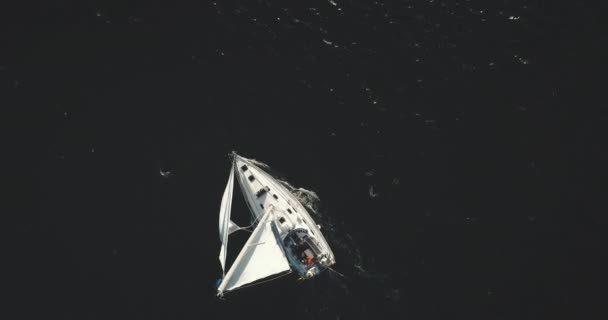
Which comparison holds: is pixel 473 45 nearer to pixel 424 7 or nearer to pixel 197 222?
pixel 424 7

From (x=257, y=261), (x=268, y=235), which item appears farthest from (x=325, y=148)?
(x=257, y=261)

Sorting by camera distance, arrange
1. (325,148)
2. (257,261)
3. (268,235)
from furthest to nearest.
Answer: (325,148)
(268,235)
(257,261)

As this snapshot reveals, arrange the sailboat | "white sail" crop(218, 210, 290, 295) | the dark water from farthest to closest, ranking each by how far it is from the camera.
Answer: the dark water → the sailboat → "white sail" crop(218, 210, 290, 295)

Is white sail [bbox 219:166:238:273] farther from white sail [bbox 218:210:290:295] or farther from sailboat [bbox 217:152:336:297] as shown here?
white sail [bbox 218:210:290:295]

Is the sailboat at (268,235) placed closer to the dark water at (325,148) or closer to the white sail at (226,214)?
the white sail at (226,214)

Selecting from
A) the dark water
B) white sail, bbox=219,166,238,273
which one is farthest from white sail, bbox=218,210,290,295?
the dark water

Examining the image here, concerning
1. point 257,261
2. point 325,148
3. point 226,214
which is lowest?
point 257,261

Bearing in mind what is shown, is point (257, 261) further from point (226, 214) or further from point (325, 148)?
point (325, 148)
